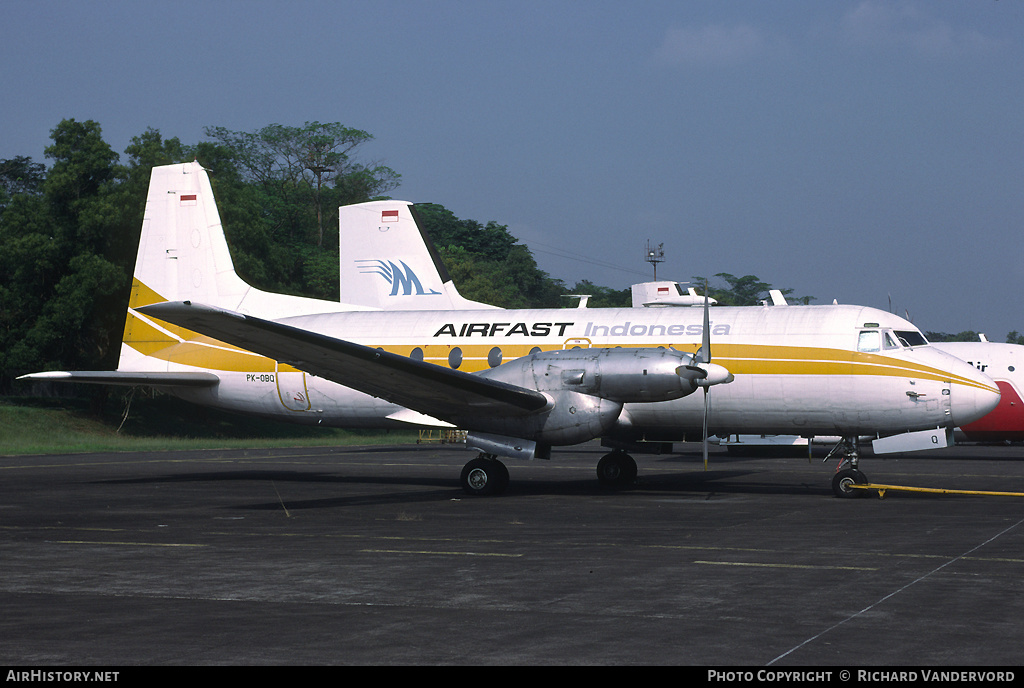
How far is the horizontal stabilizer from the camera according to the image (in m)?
20.3

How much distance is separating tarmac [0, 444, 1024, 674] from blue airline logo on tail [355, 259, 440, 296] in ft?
35.5

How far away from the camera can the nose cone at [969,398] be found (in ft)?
56.0

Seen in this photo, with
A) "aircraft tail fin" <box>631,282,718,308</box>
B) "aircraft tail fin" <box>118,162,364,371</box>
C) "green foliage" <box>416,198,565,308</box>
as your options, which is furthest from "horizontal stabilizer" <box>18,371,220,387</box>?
"green foliage" <box>416,198,565,308</box>

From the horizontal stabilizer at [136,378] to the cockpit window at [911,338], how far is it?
1371 centimetres

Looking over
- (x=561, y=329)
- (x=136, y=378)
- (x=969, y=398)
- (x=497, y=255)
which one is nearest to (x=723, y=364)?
(x=561, y=329)

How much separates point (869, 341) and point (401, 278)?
16196 millimetres

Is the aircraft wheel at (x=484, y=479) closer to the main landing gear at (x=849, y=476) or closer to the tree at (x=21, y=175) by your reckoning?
the main landing gear at (x=849, y=476)

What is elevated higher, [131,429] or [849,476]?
[131,429]

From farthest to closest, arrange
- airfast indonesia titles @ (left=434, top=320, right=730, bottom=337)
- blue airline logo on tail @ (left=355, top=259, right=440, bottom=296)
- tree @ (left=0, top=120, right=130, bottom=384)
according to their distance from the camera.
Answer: tree @ (left=0, top=120, right=130, bottom=384) < blue airline logo on tail @ (left=355, top=259, right=440, bottom=296) < airfast indonesia titles @ (left=434, top=320, right=730, bottom=337)

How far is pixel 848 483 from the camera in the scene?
58.2 ft

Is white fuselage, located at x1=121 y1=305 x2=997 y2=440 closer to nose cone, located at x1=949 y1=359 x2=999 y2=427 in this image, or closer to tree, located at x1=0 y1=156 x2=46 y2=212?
nose cone, located at x1=949 y1=359 x2=999 y2=427

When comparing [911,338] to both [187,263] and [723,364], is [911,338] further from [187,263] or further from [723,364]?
[187,263]

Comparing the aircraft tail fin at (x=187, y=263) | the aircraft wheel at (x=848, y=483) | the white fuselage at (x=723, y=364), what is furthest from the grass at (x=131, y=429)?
the aircraft wheel at (x=848, y=483)
